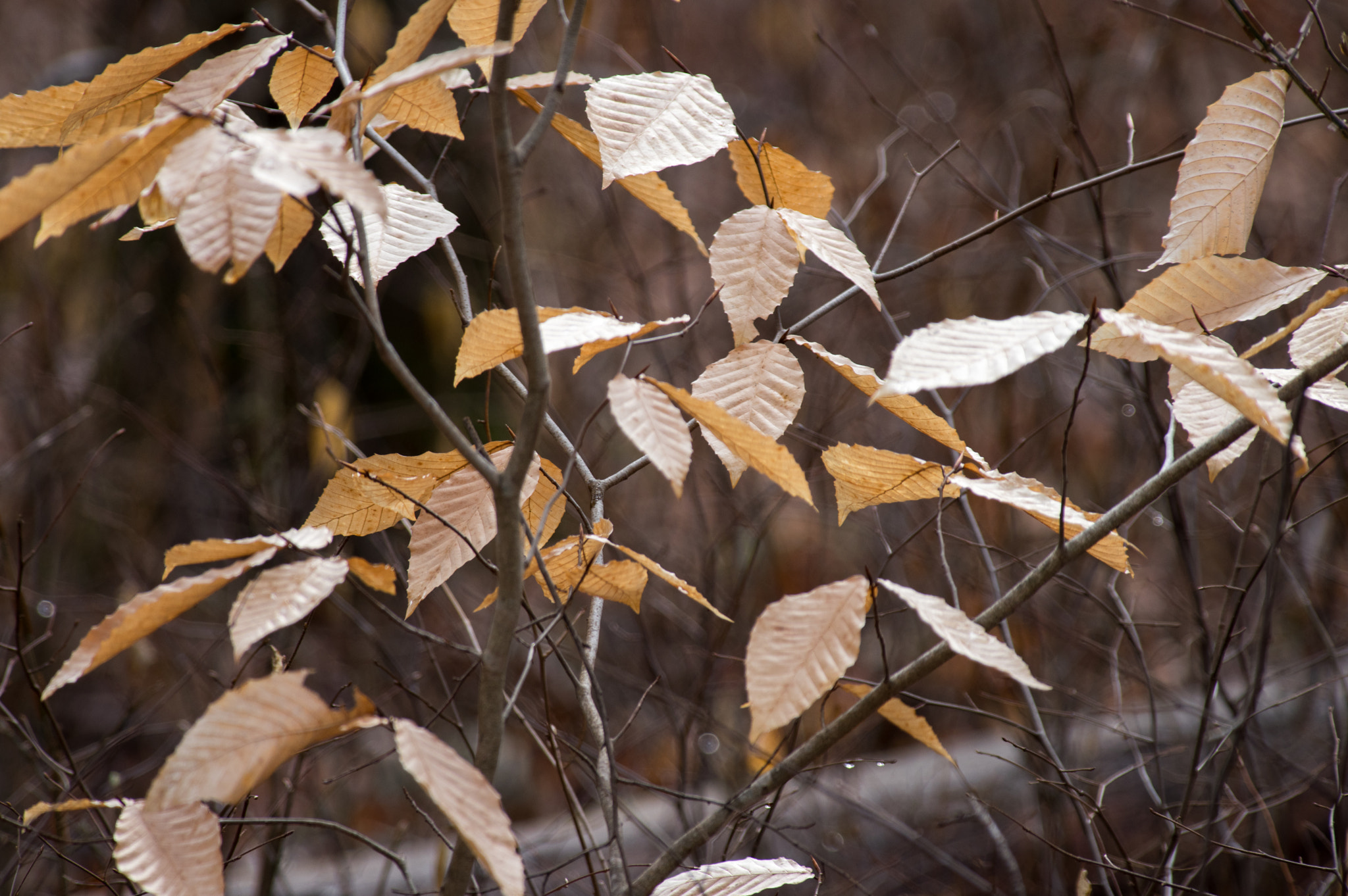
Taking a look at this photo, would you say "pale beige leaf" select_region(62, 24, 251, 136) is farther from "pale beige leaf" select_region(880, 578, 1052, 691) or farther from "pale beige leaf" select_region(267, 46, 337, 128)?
"pale beige leaf" select_region(880, 578, 1052, 691)

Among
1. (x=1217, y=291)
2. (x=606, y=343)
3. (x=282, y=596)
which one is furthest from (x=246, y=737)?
(x=1217, y=291)

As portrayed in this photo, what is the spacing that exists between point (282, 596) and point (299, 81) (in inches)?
15.2

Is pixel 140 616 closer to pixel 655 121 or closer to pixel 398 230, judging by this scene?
pixel 398 230

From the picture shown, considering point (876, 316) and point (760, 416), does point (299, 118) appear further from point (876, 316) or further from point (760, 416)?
point (876, 316)

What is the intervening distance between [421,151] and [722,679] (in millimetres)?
1663

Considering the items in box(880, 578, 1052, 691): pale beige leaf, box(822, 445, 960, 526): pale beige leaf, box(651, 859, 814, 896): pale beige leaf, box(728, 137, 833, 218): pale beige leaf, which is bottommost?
box(651, 859, 814, 896): pale beige leaf

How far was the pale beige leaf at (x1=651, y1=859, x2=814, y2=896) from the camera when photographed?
61 centimetres

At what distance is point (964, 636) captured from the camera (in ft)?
1.64

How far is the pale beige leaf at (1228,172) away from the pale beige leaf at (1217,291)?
45 mm

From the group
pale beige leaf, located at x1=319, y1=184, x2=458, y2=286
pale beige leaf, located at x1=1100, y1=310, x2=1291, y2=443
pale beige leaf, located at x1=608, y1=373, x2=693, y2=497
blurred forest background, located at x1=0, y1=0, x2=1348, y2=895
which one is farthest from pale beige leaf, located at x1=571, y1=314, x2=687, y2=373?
blurred forest background, located at x1=0, y1=0, x2=1348, y2=895

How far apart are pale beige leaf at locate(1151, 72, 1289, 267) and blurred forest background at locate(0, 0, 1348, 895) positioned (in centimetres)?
57

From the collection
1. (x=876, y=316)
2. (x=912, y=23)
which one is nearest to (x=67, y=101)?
(x=876, y=316)

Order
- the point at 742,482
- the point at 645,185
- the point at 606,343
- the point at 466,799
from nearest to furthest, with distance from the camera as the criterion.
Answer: the point at 466,799 < the point at 606,343 < the point at 645,185 < the point at 742,482

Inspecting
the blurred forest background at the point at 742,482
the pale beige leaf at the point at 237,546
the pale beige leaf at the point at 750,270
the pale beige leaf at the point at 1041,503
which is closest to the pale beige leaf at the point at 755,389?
the pale beige leaf at the point at 750,270
